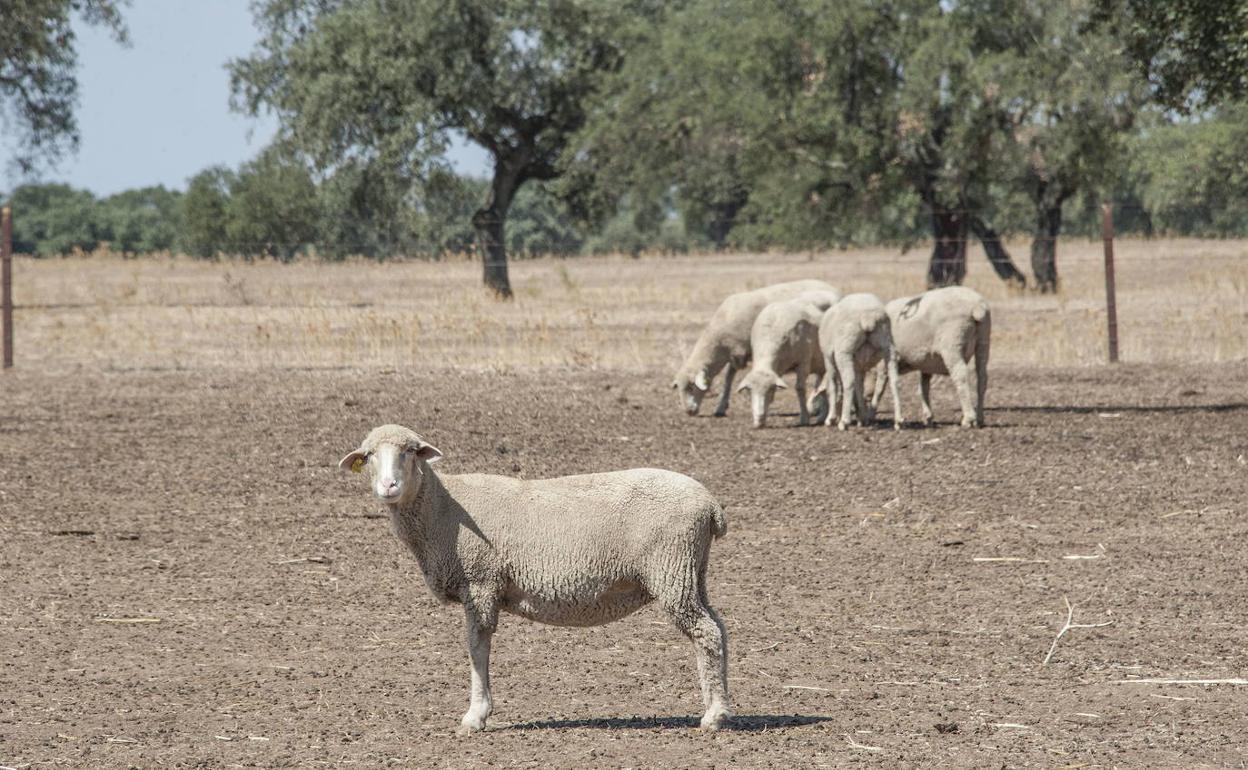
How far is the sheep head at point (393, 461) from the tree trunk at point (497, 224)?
25.1 meters

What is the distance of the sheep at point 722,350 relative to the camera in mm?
16391

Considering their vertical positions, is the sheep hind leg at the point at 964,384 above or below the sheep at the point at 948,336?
below

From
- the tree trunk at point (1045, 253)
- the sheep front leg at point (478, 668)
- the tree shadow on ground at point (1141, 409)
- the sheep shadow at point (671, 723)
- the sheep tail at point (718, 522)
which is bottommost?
the sheep shadow at point (671, 723)

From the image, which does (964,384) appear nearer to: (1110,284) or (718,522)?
(1110,284)

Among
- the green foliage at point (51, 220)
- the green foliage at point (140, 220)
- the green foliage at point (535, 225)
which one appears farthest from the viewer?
the green foliage at point (535, 225)

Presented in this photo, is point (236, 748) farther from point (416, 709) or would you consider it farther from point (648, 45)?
point (648, 45)

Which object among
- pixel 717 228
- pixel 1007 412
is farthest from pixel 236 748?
pixel 717 228

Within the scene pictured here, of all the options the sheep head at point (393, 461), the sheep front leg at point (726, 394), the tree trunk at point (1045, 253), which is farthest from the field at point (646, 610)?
the tree trunk at point (1045, 253)

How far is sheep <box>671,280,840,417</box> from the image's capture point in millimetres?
16391

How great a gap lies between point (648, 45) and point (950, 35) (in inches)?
259

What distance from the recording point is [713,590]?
888 centimetres

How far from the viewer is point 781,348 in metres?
15.5

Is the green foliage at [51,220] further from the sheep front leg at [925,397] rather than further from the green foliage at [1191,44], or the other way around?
the sheep front leg at [925,397]

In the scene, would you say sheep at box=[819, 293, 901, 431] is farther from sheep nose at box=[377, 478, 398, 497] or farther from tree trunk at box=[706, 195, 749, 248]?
tree trunk at box=[706, 195, 749, 248]
